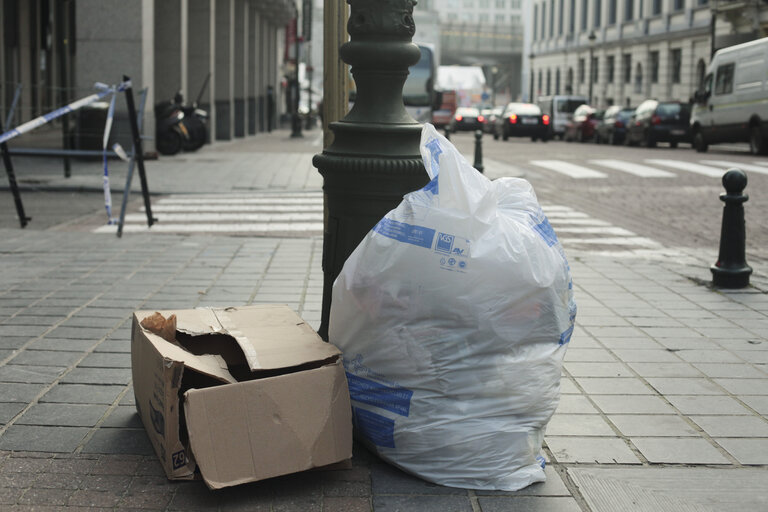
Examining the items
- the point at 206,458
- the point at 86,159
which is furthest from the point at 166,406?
the point at 86,159

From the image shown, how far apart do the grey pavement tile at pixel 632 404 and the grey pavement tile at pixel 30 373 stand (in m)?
2.30

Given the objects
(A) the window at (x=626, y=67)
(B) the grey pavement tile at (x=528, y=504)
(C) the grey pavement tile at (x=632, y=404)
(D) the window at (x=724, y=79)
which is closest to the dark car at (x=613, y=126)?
(D) the window at (x=724, y=79)

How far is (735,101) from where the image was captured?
26078 mm

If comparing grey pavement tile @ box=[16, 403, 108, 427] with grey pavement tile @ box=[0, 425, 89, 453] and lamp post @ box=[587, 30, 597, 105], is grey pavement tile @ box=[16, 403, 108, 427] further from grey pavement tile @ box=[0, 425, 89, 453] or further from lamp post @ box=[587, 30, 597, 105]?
lamp post @ box=[587, 30, 597, 105]

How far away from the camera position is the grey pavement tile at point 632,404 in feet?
12.9

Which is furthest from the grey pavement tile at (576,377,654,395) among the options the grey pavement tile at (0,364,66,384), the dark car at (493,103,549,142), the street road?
the dark car at (493,103,549,142)

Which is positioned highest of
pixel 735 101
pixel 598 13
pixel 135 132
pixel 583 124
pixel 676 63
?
pixel 598 13

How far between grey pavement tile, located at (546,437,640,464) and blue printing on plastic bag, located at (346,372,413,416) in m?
0.62

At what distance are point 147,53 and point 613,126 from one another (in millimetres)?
20295

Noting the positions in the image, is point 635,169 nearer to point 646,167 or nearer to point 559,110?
point 646,167

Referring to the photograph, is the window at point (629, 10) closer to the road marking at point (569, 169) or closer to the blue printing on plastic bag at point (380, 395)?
the road marking at point (569, 169)

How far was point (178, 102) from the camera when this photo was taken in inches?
776

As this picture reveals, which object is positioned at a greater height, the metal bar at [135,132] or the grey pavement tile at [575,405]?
the metal bar at [135,132]

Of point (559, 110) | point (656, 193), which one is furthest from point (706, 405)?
point (559, 110)
